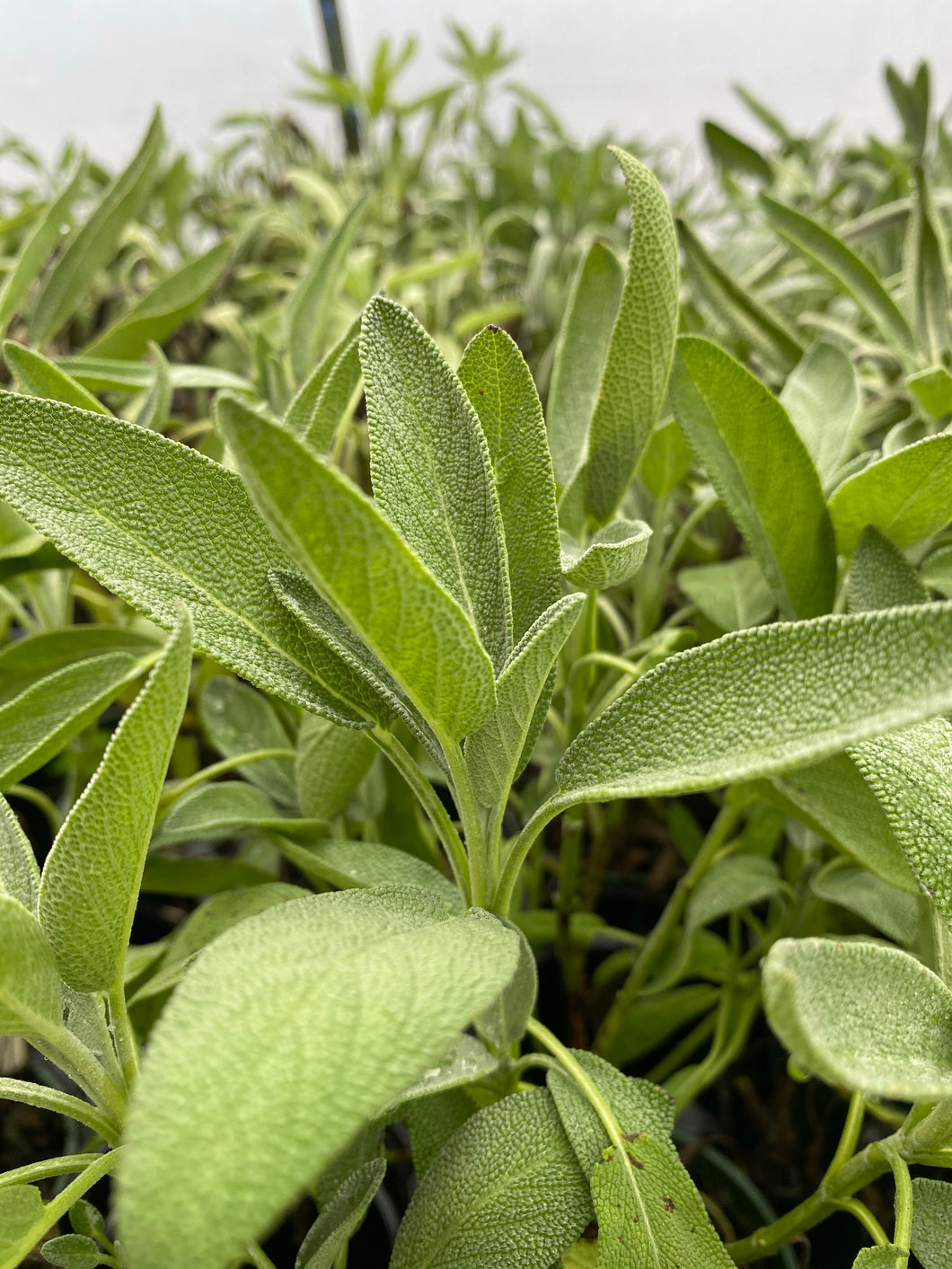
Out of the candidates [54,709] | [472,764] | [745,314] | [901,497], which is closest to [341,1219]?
[472,764]

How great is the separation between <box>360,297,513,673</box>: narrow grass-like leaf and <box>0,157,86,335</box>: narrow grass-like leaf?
19.1 inches

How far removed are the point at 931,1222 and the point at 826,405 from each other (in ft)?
1.39

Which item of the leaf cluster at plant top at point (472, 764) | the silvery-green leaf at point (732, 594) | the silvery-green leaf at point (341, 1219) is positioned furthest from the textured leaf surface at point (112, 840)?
the silvery-green leaf at point (732, 594)

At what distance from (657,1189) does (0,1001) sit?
0.78 ft

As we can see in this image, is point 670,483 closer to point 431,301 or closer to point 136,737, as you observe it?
point 136,737

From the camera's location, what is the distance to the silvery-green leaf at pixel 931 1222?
1.09 feet

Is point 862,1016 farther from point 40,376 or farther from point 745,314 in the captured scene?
point 745,314

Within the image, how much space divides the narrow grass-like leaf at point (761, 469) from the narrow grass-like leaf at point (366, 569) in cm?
21

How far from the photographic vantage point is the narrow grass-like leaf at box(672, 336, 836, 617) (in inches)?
15.9

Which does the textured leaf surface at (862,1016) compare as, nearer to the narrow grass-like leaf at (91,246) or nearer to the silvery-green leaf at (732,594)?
the silvery-green leaf at (732,594)

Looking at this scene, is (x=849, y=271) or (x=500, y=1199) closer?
(x=500, y=1199)

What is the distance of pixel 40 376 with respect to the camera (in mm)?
387

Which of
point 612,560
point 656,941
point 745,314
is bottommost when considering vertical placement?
point 656,941

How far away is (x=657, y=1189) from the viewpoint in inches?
12.7
